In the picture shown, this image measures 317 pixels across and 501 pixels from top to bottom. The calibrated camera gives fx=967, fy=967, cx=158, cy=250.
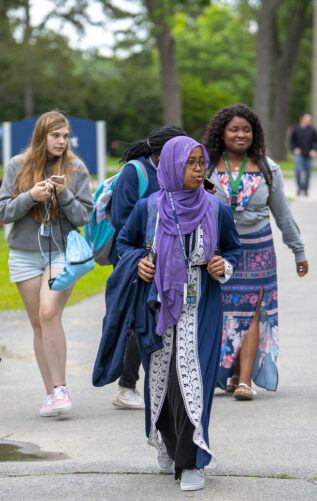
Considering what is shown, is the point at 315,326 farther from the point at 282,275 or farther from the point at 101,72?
the point at 101,72

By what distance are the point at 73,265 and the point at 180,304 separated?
1.54 metres

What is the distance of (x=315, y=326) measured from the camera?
338 inches

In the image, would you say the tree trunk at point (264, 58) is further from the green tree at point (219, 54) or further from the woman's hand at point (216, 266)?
the green tree at point (219, 54)

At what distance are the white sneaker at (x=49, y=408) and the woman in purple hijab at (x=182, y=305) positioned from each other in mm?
1484

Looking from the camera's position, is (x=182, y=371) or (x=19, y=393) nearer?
(x=182, y=371)

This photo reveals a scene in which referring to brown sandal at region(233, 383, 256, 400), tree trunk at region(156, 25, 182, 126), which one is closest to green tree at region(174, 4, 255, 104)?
tree trunk at region(156, 25, 182, 126)

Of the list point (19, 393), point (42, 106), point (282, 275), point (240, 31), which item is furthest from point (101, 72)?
point (19, 393)

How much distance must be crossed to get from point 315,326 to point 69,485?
4.56m

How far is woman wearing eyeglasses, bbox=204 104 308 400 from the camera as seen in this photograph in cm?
621

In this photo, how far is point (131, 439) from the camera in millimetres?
5320

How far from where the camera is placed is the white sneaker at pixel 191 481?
4.31 m

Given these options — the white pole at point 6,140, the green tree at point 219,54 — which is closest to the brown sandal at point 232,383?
the white pole at point 6,140

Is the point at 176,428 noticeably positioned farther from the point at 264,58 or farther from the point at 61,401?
the point at 264,58

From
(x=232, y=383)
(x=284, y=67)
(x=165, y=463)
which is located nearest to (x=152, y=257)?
(x=165, y=463)
